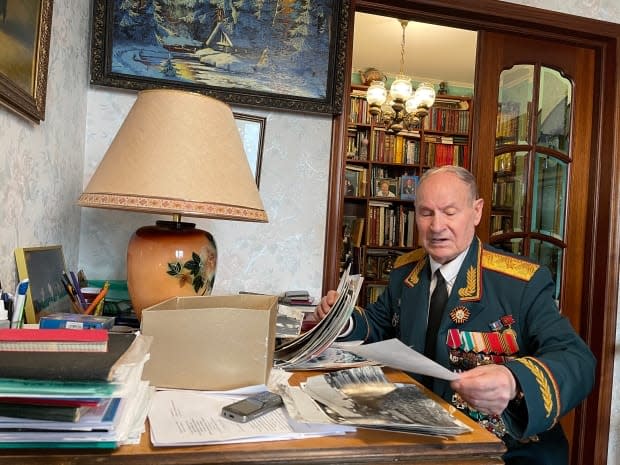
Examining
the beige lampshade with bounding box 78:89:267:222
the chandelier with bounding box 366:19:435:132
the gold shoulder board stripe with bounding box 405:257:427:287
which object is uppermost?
the chandelier with bounding box 366:19:435:132

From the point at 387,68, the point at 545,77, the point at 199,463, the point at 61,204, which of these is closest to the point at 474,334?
the point at 199,463

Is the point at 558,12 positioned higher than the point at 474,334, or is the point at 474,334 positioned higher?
the point at 558,12

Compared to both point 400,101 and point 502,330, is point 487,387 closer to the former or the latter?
point 502,330

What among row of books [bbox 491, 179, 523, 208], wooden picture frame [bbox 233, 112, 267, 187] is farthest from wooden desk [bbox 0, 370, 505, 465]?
row of books [bbox 491, 179, 523, 208]

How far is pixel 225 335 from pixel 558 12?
2.11 metres

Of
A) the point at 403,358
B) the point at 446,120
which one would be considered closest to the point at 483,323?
the point at 403,358

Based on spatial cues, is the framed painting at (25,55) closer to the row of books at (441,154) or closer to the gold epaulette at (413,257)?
the gold epaulette at (413,257)

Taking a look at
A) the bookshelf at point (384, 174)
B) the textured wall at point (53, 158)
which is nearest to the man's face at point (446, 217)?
the textured wall at point (53, 158)

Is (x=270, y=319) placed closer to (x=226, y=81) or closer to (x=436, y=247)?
(x=436, y=247)

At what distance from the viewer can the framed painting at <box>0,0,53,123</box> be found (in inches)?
32.8

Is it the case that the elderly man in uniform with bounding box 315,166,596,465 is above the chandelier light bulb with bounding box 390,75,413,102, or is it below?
below

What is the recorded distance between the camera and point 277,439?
0.61 m

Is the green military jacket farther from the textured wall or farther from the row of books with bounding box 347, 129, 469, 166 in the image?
the row of books with bounding box 347, 129, 469, 166

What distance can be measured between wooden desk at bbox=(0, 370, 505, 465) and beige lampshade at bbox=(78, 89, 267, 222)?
1.46 feet
